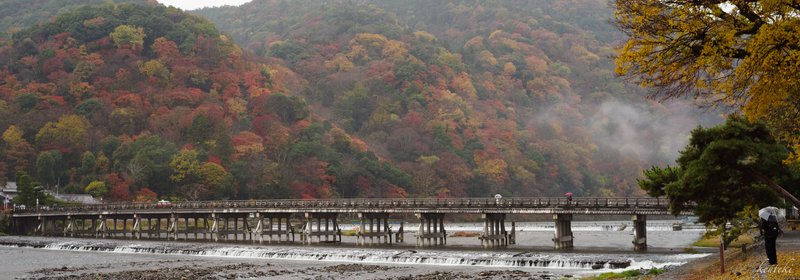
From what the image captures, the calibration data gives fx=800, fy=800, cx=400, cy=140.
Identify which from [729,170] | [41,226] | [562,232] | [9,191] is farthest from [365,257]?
[9,191]

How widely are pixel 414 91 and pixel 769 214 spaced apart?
134690 mm

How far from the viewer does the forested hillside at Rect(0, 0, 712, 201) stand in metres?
98.6

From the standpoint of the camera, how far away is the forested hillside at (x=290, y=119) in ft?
323

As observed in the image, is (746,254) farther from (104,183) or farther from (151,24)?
(151,24)

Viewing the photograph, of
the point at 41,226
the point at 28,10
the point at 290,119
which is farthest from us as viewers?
the point at 28,10

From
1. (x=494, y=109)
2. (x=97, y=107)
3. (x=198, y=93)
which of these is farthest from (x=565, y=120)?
(x=97, y=107)

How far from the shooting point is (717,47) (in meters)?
15.7

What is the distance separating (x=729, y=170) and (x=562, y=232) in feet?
79.1

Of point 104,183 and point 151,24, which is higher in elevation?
point 151,24

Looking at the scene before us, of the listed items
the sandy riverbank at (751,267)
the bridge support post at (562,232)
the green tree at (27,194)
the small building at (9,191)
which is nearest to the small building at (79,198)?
the small building at (9,191)

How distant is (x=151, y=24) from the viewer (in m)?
132

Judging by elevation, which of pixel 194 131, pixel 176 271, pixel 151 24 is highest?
pixel 151 24

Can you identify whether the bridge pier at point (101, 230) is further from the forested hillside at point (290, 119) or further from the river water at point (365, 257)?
the forested hillside at point (290, 119)

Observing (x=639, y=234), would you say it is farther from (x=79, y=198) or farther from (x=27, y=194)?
(x=79, y=198)
